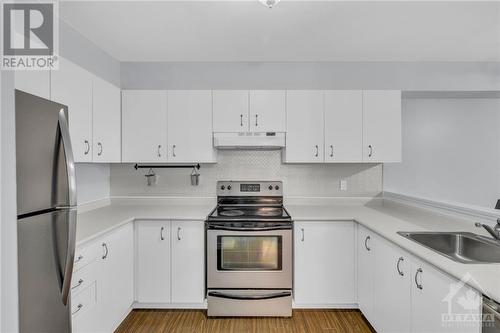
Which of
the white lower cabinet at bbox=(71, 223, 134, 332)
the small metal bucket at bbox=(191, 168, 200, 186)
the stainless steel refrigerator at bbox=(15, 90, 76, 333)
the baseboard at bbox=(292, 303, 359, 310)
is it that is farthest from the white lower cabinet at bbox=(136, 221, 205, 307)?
the stainless steel refrigerator at bbox=(15, 90, 76, 333)

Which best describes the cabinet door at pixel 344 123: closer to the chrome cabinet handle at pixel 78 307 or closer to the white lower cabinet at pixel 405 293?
the white lower cabinet at pixel 405 293

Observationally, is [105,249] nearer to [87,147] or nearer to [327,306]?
[87,147]

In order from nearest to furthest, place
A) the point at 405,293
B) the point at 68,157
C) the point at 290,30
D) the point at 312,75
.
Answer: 1. the point at 68,157
2. the point at 405,293
3. the point at 290,30
4. the point at 312,75

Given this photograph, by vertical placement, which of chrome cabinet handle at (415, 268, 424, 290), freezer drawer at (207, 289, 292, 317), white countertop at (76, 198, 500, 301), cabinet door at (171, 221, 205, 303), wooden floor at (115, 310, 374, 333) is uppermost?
white countertop at (76, 198, 500, 301)

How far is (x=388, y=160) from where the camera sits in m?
2.78

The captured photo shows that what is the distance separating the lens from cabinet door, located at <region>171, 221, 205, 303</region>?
2459 millimetres

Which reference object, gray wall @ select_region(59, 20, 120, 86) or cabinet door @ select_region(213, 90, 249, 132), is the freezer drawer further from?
gray wall @ select_region(59, 20, 120, 86)

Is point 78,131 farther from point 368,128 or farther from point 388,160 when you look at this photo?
point 388,160

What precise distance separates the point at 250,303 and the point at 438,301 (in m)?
1.49

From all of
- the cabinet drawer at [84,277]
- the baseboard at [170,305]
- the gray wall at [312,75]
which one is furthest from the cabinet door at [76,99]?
the baseboard at [170,305]

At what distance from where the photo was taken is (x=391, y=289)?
182cm

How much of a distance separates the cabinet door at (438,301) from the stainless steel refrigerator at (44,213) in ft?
5.85

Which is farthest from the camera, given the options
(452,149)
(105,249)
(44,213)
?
(452,149)

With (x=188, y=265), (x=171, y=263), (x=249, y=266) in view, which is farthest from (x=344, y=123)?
(x=171, y=263)
